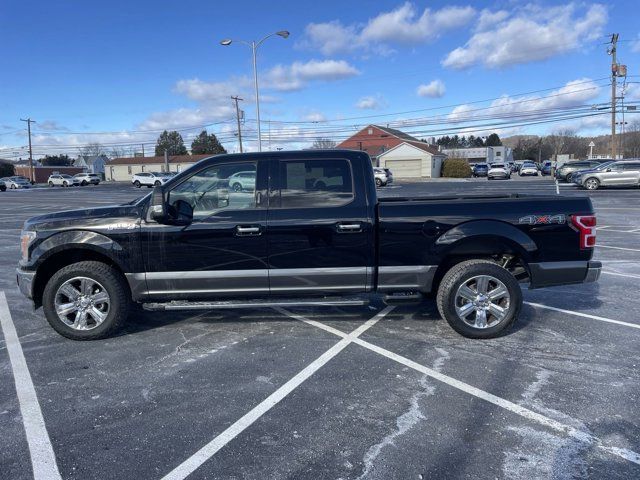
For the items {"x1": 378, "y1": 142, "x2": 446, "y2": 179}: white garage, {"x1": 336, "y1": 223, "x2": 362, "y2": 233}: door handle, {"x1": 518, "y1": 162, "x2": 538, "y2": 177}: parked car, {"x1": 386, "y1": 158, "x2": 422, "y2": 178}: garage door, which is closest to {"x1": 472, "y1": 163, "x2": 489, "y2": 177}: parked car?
{"x1": 518, "y1": 162, "x2": 538, "y2": 177}: parked car

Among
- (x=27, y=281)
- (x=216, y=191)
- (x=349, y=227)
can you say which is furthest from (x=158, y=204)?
(x=349, y=227)

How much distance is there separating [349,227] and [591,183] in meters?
26.5

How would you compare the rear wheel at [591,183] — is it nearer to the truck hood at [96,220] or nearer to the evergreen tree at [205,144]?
the truck hood at [96,220]

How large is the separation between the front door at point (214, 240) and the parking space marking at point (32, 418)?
132 centimetres

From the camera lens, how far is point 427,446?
313cm

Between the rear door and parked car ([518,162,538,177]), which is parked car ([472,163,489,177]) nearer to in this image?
parked car ([518,162,538,177])

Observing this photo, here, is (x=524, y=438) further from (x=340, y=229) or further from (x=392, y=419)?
(x=340, y=229)

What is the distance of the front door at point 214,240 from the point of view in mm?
4867

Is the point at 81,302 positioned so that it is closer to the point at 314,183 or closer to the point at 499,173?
the point at 314,183

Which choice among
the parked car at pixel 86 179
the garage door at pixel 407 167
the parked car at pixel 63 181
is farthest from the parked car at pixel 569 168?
the parked car at pixel 63 181

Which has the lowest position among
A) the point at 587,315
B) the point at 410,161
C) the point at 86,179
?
the point at 587,315

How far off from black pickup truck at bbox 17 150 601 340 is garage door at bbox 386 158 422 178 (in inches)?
2309

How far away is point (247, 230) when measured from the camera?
4.84 m

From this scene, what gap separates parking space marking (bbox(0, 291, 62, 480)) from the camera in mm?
2982
